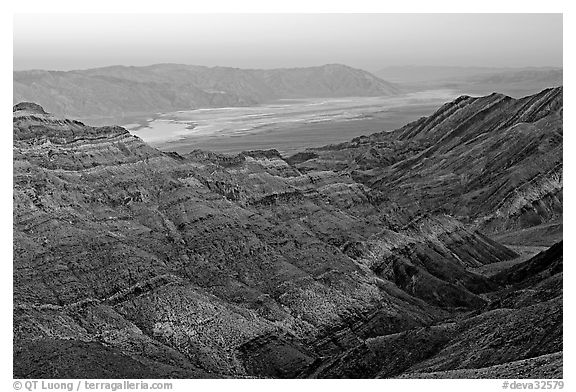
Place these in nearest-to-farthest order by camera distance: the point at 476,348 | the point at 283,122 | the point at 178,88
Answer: the point at 476,348 < the point at 283,122 < the point at 178,88

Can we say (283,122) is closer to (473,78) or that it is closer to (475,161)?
(473,78)

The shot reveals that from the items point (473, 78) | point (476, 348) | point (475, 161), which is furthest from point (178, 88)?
point (475, 161)

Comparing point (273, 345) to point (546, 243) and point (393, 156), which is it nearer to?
point (546, 243)

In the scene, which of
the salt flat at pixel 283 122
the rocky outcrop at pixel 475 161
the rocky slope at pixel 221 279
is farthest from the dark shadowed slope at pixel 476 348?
the rocky outcrop at pixel 475 161

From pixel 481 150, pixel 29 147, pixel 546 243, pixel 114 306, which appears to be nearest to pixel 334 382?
pixel 114 306

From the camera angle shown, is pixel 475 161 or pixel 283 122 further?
pixel 475 161

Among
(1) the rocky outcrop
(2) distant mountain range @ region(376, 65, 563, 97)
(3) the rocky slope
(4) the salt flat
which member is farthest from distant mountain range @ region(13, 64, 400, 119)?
(1) the rocky outcrop
